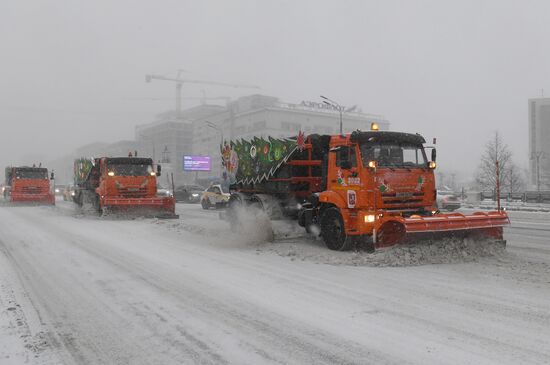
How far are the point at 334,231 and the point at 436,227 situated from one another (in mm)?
2275

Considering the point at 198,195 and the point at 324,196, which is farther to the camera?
the point at 198,195

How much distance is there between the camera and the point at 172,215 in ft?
66.1

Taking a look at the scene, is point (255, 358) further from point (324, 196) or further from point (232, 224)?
point (232, 224)

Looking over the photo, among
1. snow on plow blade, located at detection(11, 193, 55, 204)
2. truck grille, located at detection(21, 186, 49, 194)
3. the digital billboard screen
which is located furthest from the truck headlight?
the digital billboard screen

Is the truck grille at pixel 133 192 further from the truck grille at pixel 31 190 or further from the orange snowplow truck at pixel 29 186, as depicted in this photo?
the truck grille at pixel 31 190

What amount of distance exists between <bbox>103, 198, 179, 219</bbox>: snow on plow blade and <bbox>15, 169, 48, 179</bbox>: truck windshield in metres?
14.7

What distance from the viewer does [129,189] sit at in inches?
806

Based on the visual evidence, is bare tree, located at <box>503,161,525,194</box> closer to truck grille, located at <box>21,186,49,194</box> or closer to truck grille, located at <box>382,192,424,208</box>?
truck grille, located at <box>21,186,49,194</box>

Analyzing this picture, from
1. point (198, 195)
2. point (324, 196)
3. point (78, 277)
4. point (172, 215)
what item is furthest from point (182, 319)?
point (198, 195)

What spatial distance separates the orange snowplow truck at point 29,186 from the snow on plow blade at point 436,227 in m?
27.3

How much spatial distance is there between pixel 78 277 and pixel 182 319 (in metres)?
3.13

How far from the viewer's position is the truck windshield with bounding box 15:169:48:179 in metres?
31.5

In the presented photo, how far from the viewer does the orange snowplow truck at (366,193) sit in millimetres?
9422

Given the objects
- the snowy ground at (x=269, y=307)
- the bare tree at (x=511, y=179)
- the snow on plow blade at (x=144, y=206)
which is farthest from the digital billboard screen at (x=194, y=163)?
the snowy ground at (x=269, y=307)
